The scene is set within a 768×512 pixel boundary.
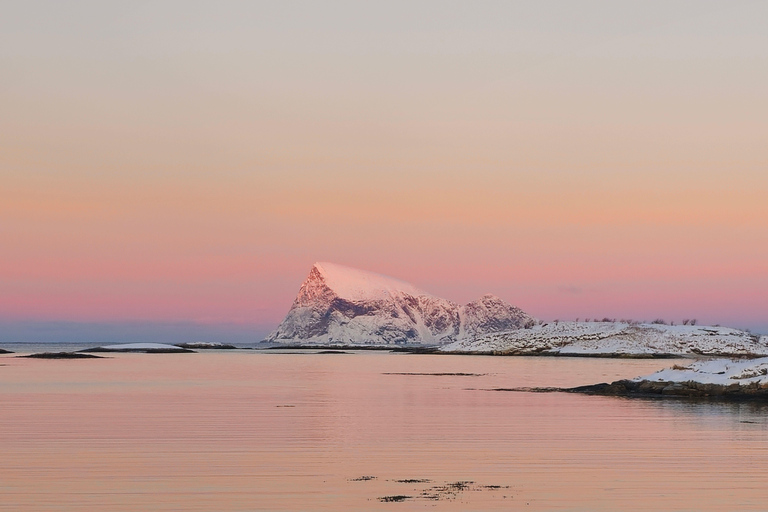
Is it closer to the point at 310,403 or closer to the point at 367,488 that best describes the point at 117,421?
the point at 310,403

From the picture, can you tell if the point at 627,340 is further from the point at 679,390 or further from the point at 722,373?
the point at 679,390

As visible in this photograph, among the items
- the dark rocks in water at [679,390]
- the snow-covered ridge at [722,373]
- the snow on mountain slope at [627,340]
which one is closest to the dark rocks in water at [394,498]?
the dark rocks in water at [679,390]

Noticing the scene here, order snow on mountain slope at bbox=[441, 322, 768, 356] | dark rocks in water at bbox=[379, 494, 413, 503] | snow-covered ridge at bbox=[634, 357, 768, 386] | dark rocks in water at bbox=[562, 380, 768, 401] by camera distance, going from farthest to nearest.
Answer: snow on mountain slope at bbox=[441, 322, 768, 356] < snow-covered ridge at bbox=[634, 357, 768, 386] < dark rocks in water at bbox=[562, 380, 768, 401] < dark rocks in water at bbox=[379, 494, 413, 503]

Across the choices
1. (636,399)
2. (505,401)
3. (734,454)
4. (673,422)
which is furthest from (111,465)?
(636,399)

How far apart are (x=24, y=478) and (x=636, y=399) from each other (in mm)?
36084

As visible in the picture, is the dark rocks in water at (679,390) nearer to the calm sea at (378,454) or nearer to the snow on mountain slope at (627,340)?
the calm sea at (378,454)

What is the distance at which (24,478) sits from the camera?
69.6 feet

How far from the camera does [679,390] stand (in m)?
54.1

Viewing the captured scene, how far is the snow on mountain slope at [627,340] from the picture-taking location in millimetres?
152750

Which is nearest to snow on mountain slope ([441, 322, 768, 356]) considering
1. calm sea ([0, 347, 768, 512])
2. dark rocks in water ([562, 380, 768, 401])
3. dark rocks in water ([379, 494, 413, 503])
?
dark rocks in water ([562, 380, 768, 401])

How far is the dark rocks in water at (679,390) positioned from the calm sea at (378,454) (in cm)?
514

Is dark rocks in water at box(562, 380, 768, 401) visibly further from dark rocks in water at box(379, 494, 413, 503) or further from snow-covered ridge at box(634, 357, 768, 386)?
dark rocks in water at box(379, 494, 413, 503)

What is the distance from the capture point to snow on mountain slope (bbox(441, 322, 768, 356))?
152750mm

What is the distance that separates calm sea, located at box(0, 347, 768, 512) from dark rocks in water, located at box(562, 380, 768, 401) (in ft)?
16.9
